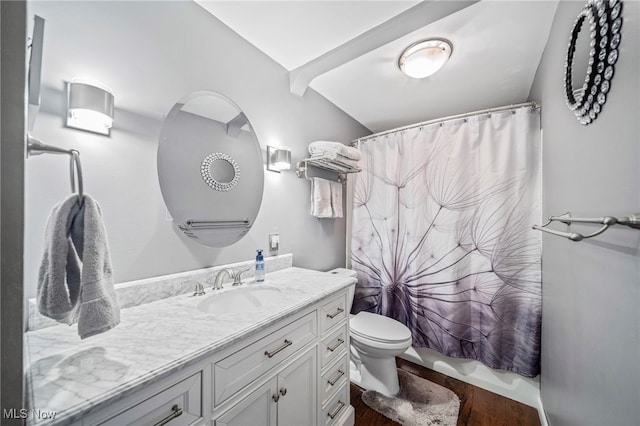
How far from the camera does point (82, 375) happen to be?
0.54m

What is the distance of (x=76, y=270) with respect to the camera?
597 millimetres

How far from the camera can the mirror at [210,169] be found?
1.13 metres

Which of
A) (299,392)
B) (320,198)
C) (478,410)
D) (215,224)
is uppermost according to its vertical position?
(320,198)

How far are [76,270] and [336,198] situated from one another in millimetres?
1671

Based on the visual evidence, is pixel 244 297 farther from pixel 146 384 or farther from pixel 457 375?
pixel 457 375

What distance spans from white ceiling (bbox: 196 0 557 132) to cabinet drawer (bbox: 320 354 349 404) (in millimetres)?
1862

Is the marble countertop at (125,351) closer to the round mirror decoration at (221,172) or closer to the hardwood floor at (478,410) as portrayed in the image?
the round mirror decoration at (221,172)

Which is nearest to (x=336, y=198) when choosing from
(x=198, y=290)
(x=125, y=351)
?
(x=198, y=290)

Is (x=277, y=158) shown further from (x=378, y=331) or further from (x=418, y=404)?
(x=418, y=404)

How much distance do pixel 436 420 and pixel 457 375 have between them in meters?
0.54

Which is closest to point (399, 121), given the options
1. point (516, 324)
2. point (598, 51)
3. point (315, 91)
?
point (315, 91)

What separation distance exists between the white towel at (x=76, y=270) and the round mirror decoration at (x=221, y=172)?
672 mm

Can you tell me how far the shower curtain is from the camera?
5.14 ft

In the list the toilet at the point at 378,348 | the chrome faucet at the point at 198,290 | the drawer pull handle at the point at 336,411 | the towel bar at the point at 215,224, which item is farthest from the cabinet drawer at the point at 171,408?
the toilet at the point at 378,348
